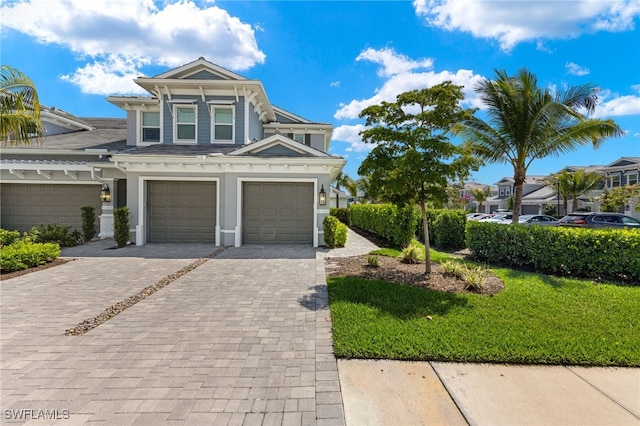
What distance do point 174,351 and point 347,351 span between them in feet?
7.05

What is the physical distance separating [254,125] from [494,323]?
501 inches

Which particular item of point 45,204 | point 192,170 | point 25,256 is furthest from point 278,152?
point 45,204

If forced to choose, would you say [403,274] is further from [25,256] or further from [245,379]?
[25,256]

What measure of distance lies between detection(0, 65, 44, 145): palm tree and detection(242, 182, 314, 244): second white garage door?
619 cm

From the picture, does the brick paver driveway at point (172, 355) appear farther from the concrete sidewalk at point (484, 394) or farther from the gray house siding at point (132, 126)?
the gray house siding at point (132, 126)

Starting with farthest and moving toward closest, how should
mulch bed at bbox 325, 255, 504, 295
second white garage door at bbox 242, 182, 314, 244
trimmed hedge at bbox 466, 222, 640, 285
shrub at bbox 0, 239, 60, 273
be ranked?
1. second white garage door at bbox 242, 182, 314, 244
2. shrub at bbox 0, 239, 60, 273
3. trimmed hedge at bbox 466, 222, 640, 285
4. mulch bed at bbox 325, 255, 504, 295

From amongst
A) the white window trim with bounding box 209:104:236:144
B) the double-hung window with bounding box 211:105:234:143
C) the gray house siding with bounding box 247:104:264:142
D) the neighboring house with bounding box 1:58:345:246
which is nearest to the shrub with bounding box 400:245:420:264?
the neighboring house with bounding box 1:58:345:246

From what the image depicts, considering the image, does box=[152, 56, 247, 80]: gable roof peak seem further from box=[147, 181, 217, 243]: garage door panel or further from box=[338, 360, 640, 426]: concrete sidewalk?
box=[338, 360, 640, 426]: concrete sidewalk

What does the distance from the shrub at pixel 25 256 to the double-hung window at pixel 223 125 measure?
7.07 meters

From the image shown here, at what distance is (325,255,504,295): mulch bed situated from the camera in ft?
19.6

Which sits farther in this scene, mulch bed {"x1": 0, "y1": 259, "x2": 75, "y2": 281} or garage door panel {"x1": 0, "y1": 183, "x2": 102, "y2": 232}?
garage door panel {"x1": 0, "y1": 183, "x2": 102, "y2": 232}

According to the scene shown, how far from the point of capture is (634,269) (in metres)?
6.51

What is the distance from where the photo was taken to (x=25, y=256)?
7289mm

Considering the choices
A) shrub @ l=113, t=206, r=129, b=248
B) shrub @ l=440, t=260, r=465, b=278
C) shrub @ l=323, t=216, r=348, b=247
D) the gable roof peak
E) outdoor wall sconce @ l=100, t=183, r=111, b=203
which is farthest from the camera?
the gable roof peak
